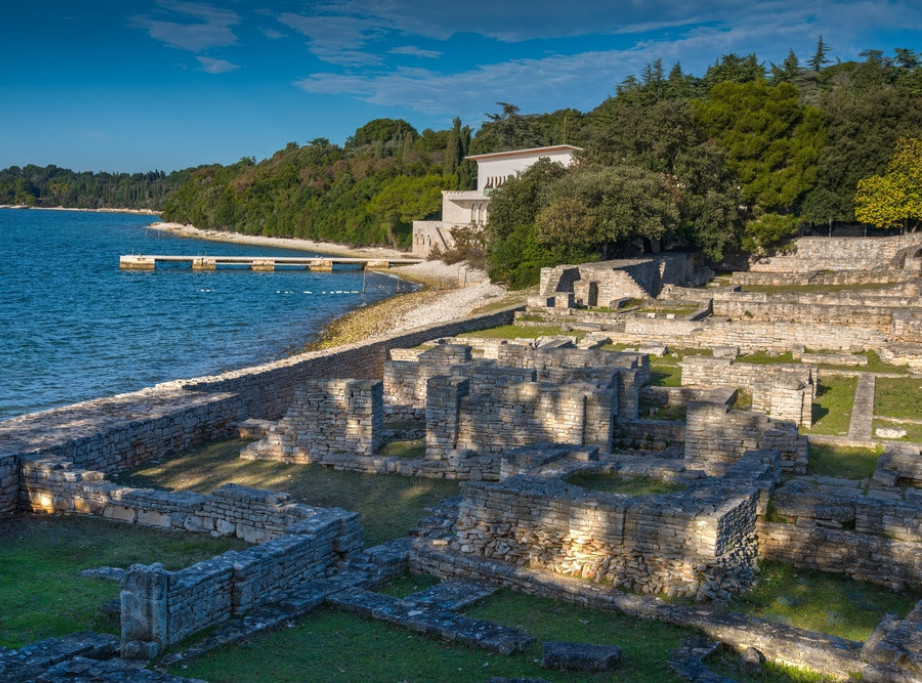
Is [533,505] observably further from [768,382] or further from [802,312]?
[802,312]

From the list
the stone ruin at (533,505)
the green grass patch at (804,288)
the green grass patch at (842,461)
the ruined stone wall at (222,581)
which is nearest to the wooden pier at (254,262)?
the green grass patch at (804,288)

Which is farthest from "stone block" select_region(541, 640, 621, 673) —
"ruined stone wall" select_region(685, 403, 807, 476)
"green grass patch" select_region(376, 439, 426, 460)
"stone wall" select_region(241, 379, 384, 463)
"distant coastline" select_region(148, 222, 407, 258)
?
"distant coastline" select_region(148, 222, 407, 258)

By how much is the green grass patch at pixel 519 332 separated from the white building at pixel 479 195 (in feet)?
79.7

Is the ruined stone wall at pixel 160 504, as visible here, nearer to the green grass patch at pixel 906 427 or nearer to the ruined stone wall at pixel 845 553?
the ruined stone wall at pixel 845 553

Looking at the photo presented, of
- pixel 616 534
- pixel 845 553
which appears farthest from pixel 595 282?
pixel 616 534

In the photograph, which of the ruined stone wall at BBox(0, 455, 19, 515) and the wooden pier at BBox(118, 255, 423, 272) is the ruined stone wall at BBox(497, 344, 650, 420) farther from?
the wooden pier at BBox(118, 255, 423, 272)

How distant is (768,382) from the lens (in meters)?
15.2

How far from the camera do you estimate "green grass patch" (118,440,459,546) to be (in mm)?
11211

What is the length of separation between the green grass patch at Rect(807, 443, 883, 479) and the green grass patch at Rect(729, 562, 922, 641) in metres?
3.30

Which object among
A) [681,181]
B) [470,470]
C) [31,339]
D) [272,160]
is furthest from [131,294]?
[272,160]

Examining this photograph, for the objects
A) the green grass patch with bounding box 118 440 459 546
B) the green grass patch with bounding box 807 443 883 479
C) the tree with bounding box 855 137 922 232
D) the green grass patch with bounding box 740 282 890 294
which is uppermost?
the tree with bounding box 855 137 922 232

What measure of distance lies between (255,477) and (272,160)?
446ft

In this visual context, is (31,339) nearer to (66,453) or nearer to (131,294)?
(131,294)

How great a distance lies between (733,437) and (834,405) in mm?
5577
